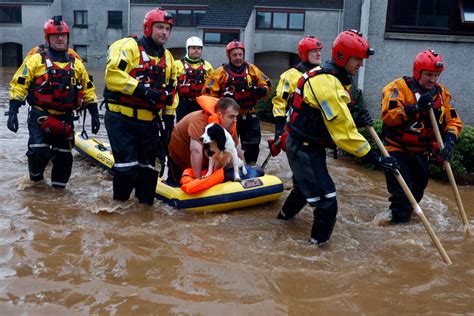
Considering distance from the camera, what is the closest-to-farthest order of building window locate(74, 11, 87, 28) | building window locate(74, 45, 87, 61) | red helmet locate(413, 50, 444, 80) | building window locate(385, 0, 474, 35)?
red helmet locate(413, 50, 444, 80) → building window locate(385, 0, 474, 35) → building window locate(74, 11, 87, 28) → building window locate(74, 45, 87, 61)

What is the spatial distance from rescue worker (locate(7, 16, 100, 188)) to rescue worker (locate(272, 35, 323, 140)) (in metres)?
2.31

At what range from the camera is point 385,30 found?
10008 millimetres

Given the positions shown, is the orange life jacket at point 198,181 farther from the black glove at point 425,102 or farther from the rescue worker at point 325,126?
the black glove at point 425,102

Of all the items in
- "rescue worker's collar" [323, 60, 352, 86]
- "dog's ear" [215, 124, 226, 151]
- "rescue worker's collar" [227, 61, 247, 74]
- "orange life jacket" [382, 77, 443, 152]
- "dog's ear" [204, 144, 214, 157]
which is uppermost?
"rescue worker's collar" [323, 60, 352, 86]

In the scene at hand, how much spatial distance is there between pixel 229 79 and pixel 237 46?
503 mm

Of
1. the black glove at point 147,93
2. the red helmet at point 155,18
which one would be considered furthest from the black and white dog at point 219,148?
the red helmet at point 155,18

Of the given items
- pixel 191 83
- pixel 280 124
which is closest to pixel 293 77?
pixel 280 124

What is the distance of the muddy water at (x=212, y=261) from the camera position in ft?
11.9

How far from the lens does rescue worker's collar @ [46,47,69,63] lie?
6.11 metres

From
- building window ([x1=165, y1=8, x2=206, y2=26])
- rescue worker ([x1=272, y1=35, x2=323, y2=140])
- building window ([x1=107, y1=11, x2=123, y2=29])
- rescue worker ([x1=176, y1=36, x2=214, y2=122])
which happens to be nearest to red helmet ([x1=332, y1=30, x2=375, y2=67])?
rescue worker ([x1=272, y1=35, x2=323, y2=140])

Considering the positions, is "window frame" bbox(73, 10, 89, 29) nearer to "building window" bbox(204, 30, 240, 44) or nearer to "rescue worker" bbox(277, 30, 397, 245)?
"building window" bbox(204, 30, 240, 44)

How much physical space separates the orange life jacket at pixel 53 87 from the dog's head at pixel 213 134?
1702mm

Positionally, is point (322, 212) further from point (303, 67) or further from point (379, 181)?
point (379, 181)

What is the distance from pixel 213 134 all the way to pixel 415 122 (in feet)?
7.16
